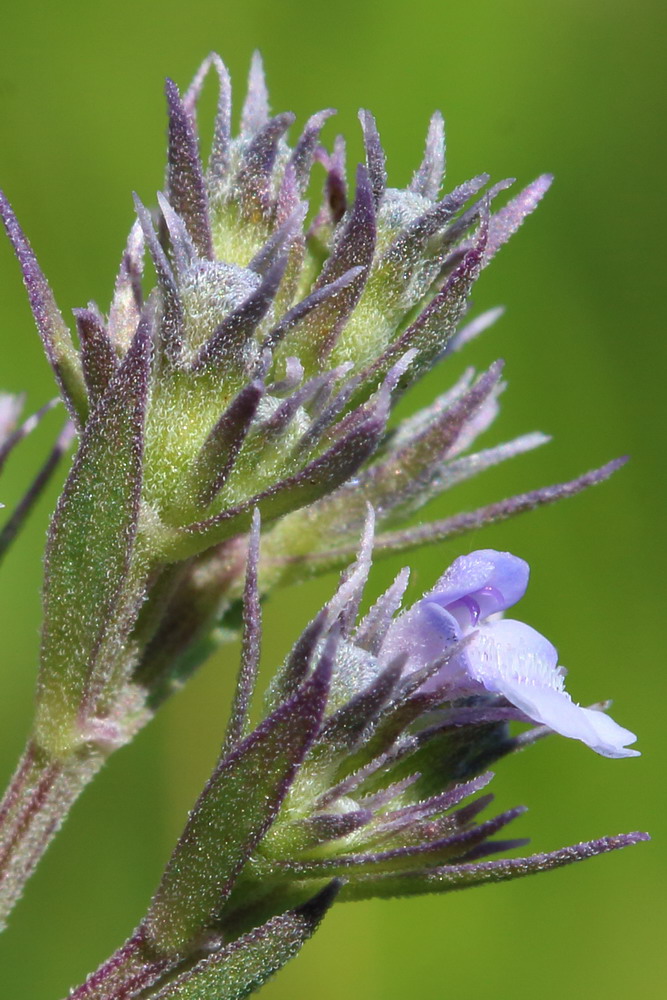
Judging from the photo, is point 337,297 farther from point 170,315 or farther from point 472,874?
point 472,874

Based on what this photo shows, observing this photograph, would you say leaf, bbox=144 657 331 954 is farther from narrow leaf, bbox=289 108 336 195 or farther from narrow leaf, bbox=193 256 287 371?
narrow leaf, bbox=289 108 336 195

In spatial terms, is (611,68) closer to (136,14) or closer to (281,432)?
(136,14)

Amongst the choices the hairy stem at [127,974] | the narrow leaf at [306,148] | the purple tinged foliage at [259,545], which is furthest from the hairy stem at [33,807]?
the narrow leaf at [306,148]

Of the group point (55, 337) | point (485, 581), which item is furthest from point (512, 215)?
point (55, 337)

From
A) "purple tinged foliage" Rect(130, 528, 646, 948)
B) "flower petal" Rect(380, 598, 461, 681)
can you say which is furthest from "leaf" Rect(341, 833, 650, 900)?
"flower petal" Rect(380, 598, 461, 681)

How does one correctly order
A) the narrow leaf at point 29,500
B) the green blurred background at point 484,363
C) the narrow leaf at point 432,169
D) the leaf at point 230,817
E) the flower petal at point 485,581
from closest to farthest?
the leaf at point 230,817 < the flower petal at point 485,581 < the narrow leaf at point 432,169 < the narrow leaf at point 29,500 < the green blurred background at point 484,363

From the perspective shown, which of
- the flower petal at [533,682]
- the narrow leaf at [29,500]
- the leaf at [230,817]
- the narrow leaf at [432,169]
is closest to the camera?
the leaf at [230,817]

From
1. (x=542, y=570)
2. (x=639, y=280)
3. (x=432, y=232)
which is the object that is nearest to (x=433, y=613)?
(x=432, y=232)

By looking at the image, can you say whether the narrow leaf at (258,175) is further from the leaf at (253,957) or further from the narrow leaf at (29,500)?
the leaf at (253,957)
